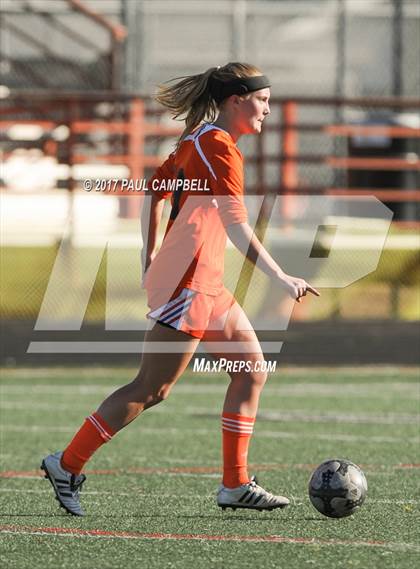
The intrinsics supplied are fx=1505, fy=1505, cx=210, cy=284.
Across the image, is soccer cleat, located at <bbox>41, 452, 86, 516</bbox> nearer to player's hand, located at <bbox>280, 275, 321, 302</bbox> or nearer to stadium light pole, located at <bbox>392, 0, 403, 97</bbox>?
player's hand, located at <bbox>280, 275, 321, 302</bbox>

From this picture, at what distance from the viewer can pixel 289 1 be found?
2497 cm

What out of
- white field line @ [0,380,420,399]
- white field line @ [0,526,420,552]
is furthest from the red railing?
white field line @ [0,526,420,552]

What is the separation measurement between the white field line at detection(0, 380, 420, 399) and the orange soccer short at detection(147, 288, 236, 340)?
5801 mm

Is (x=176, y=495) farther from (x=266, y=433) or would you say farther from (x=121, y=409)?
(x=266, y=433)

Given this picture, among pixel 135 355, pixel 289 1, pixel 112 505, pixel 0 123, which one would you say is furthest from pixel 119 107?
pixel 112 505

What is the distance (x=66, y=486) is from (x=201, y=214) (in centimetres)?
143

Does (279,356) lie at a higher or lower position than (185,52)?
lower

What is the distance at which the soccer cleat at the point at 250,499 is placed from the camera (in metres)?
7.08

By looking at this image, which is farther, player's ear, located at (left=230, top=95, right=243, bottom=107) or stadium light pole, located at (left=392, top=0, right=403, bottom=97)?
stadium light pole, located at (left=392, top=0, right=403, bottom=97)

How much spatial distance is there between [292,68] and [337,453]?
14821 millimetres

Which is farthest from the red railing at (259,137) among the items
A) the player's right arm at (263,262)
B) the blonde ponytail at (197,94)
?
the player's right arm at (263,262)

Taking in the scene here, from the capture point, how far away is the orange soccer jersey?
6.84m

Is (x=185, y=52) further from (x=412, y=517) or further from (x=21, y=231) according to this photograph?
(x=412, y=517)

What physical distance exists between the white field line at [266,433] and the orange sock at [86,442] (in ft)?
10.7
